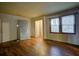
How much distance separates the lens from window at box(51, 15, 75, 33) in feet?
6.85

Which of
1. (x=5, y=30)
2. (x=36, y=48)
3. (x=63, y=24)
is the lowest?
(x=36, y=48)

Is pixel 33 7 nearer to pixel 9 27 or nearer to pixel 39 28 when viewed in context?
pixel 39 28

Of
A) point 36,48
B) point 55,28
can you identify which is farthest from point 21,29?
point 55,28

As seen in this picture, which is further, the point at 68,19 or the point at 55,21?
the point at 55,21

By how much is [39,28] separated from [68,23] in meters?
0.63

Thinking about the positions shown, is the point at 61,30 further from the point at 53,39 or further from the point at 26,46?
the point at 26,46

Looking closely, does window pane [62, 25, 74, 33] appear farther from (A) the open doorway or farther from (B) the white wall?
(B) the white wall

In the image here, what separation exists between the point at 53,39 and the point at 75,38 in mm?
457

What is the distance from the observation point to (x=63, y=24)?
2156 mm

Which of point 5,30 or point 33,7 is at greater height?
point 33,7

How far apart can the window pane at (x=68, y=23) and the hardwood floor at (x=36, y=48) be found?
0.32 m

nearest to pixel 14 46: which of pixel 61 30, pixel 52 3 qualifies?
pixel 61 30

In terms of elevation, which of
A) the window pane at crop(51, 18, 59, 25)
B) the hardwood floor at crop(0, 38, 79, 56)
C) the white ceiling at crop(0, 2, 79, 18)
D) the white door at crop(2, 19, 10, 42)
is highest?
the white ceiling at crop(0, 2, 79, 18)

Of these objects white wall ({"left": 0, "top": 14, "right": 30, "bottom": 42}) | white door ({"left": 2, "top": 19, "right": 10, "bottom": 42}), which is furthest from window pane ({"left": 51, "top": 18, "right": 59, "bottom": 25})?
white door ({"left": 2, "top": 19, "right": 10, "bottom": 42})
